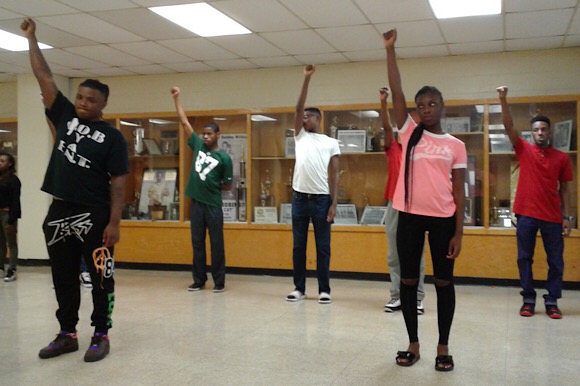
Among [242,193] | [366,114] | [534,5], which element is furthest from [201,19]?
[534,5]

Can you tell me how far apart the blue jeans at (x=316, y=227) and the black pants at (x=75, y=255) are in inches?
87.5

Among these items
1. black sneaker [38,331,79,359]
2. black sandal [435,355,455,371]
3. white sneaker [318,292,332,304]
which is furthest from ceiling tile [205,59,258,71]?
black sandal [435,355,455,371]

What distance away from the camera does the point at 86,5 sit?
16.6 ft

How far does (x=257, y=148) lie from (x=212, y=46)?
1558 mm

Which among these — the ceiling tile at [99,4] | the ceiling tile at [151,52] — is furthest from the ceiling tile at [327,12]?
the ceiling tile at [151,52]

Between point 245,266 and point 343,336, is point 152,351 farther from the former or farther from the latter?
point 245,266

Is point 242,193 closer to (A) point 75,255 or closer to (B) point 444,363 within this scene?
(A) point 75,255

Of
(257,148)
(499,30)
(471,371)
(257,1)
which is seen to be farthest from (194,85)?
(471,371)

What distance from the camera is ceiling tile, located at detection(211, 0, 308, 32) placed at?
5043mm

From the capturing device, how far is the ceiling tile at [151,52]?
6453 mm

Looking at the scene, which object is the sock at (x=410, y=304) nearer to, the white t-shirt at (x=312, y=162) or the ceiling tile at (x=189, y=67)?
the white t-shirt at (x=312, y=162)

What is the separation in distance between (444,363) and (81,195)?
87.2 inches

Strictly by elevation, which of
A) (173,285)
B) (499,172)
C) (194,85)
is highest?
(194,85)

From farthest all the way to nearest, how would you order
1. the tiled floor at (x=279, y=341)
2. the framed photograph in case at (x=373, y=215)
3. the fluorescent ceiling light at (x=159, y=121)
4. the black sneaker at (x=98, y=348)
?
the fluorescent ceiling light at (x=159, y=121) → the framed photograph in case at (x=373, y=215) → the black sneaker at (x=98, y=348) → the tiled floor at (x=279, y=341)
